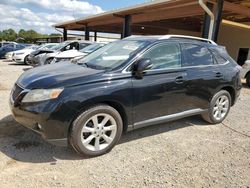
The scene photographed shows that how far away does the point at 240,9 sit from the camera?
1053cm

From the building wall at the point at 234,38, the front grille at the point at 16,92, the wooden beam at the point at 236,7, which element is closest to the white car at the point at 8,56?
the wooden beam at the point at 236,7

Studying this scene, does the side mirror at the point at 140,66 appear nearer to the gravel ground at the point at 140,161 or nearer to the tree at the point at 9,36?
the gravel ground at the point at 140,161

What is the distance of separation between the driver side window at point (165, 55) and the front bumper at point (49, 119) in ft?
5.04

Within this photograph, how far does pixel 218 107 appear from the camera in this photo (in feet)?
16.5

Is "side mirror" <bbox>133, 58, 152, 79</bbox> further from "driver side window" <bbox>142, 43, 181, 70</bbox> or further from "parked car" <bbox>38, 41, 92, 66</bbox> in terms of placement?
"parked car" <bbox>38, 41, 92, 66</bbox>

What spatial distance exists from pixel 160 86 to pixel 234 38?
1904cm

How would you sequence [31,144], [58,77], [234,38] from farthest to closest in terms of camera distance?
[234,38]
[31,144]
[58,77]

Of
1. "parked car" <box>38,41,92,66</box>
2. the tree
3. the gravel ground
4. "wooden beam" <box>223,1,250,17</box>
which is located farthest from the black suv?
the tree

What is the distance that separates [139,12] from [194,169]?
37.9 feet

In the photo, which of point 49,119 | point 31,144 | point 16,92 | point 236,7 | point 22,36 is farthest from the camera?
point 22,36

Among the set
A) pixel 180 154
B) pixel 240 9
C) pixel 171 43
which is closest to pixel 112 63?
pixel 171 43

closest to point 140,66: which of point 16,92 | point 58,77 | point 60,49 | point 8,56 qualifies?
point 58,77

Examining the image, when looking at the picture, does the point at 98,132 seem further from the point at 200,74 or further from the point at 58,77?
the point at 200,74

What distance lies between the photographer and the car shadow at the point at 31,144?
3.39 meters
